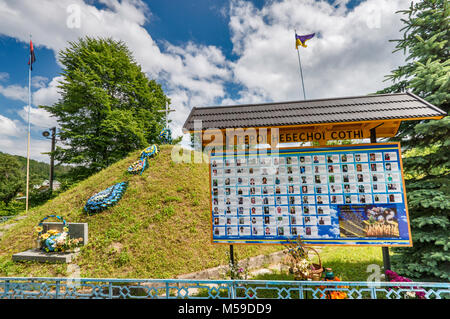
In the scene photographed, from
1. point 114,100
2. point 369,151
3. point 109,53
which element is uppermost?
point 109,53

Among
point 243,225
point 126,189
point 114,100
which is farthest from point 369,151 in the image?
point 114,100

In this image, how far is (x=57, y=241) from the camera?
22.5 ft

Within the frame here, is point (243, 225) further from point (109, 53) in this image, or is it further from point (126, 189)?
point (109, 53)

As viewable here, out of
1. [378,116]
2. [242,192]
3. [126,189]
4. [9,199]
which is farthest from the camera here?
[9,199]

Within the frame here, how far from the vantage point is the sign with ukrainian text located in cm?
442

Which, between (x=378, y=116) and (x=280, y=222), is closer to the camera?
(x=378, y=116)

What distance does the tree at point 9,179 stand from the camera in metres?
24.2

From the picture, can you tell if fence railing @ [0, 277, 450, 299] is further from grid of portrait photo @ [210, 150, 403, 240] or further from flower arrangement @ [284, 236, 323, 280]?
grid of portrait photo @ [210, 150, 403, 240]

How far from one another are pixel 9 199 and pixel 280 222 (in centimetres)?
3634

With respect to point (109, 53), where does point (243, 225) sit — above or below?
below

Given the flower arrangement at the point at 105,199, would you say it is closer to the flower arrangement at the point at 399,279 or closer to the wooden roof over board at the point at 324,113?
the wooden roof over board at the point at 324,113

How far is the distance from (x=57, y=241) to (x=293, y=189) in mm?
8570
